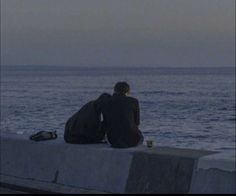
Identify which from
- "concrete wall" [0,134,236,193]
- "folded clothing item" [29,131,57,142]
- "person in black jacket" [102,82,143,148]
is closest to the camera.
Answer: "concrete wall" [0,134,236,193]

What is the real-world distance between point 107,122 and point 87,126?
26cm

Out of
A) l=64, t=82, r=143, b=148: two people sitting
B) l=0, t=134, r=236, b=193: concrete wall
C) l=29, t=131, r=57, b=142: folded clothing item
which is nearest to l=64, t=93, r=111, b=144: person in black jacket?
l=64, t=82, r=143, b=148: two people sitting

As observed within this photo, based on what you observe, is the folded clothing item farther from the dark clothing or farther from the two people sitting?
the dark clothing

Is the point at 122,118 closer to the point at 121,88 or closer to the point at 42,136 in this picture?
the point at 121,88

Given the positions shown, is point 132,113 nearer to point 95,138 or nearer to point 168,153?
point 95,138

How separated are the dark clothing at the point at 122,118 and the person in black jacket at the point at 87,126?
0.29 ft

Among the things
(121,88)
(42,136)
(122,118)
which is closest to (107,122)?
(122,118)

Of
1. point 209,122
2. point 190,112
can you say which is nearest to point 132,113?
point 209,122

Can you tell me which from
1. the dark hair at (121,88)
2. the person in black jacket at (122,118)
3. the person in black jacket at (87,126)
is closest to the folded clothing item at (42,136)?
the person in black jacket at (87,126)

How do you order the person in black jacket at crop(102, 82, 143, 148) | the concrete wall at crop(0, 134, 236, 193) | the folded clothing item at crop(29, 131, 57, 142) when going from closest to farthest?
the concrete wall at crop(0, 134, 236, 193), the person in black jacket at crop(102, 82, 143, 148), the folded clothing item at crop(29, 131, 57, 142)

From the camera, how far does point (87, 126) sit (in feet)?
31.8

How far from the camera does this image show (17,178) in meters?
9.81

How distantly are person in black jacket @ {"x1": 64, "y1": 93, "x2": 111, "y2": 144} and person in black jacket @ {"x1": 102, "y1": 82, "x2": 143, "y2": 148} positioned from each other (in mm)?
86

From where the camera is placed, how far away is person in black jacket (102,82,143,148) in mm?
9523
